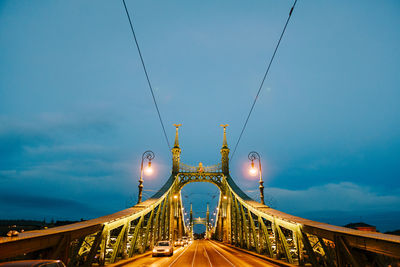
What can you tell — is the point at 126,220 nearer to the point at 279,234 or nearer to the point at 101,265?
the point at 101,265

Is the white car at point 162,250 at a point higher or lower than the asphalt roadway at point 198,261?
higher

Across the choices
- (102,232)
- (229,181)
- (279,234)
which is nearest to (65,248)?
(102,232)

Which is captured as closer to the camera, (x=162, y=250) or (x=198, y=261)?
(x=198, y=261)

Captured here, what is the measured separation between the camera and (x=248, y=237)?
2784cm

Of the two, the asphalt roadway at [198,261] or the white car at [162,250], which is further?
the white car at [162,250]

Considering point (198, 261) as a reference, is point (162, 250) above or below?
above

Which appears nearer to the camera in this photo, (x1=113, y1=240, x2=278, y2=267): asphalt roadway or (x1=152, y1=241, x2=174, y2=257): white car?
(x1=113, y1=240, x2=278, y2=267): asphalt roadway

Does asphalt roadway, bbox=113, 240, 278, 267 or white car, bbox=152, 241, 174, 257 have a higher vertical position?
white car, bbox=152, 241, 174, 257

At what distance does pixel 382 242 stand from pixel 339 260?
8.31ft

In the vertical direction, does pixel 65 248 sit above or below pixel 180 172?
below

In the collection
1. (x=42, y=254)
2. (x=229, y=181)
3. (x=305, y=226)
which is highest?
(x=229, y=181)

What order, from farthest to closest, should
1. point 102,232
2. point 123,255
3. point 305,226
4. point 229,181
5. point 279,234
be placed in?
point 229,181 < point 123,255 < point 279,234 < point 102,232 < point 305,226

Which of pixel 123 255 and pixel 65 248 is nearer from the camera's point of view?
pixel 65 248

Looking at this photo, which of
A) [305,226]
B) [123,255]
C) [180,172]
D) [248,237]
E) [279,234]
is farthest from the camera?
[180,172]
